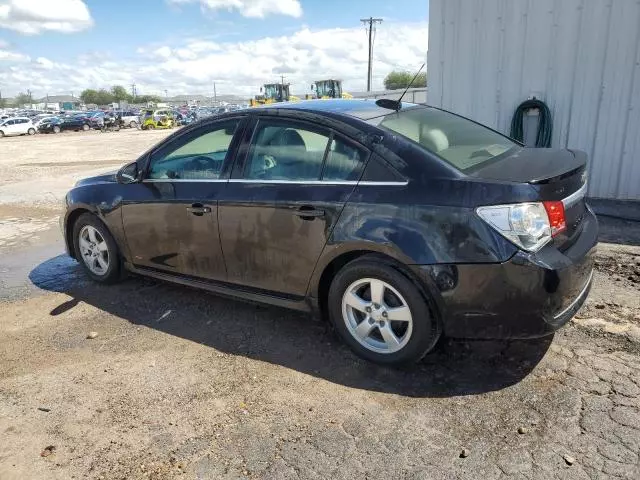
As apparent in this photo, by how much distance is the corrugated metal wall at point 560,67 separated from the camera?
7027 mm

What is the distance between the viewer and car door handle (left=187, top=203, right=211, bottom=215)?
3951mm

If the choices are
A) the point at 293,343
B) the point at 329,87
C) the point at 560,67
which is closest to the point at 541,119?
the point at 560,67

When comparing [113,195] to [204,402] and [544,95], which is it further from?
[544,95]

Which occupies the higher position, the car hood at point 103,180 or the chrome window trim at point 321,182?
the chrome window trim at point 321,182

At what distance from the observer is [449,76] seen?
27.0ft

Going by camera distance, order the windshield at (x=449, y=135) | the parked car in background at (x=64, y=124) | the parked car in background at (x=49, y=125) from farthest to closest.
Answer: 1. the parked car in background at (x=64, y=124)
2. the parked car in background at (x=49, y=125)
3. the windshield at (x=449, y=135)

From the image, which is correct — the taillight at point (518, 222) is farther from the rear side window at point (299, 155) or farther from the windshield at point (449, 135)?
the rear side window at point (299, 155)

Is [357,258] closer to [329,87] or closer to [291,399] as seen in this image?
[291,399]

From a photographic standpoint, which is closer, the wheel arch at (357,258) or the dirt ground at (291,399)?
the dirt ground at (291,399)

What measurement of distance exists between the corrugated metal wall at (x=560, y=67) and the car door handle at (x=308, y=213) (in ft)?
18.4

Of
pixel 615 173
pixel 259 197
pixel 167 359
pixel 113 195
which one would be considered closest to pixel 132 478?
pixel 167 359

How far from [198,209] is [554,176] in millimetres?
2460

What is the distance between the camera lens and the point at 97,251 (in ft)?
16.6

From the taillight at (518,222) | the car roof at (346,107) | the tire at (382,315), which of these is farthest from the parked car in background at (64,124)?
the taillight at (518,222)
